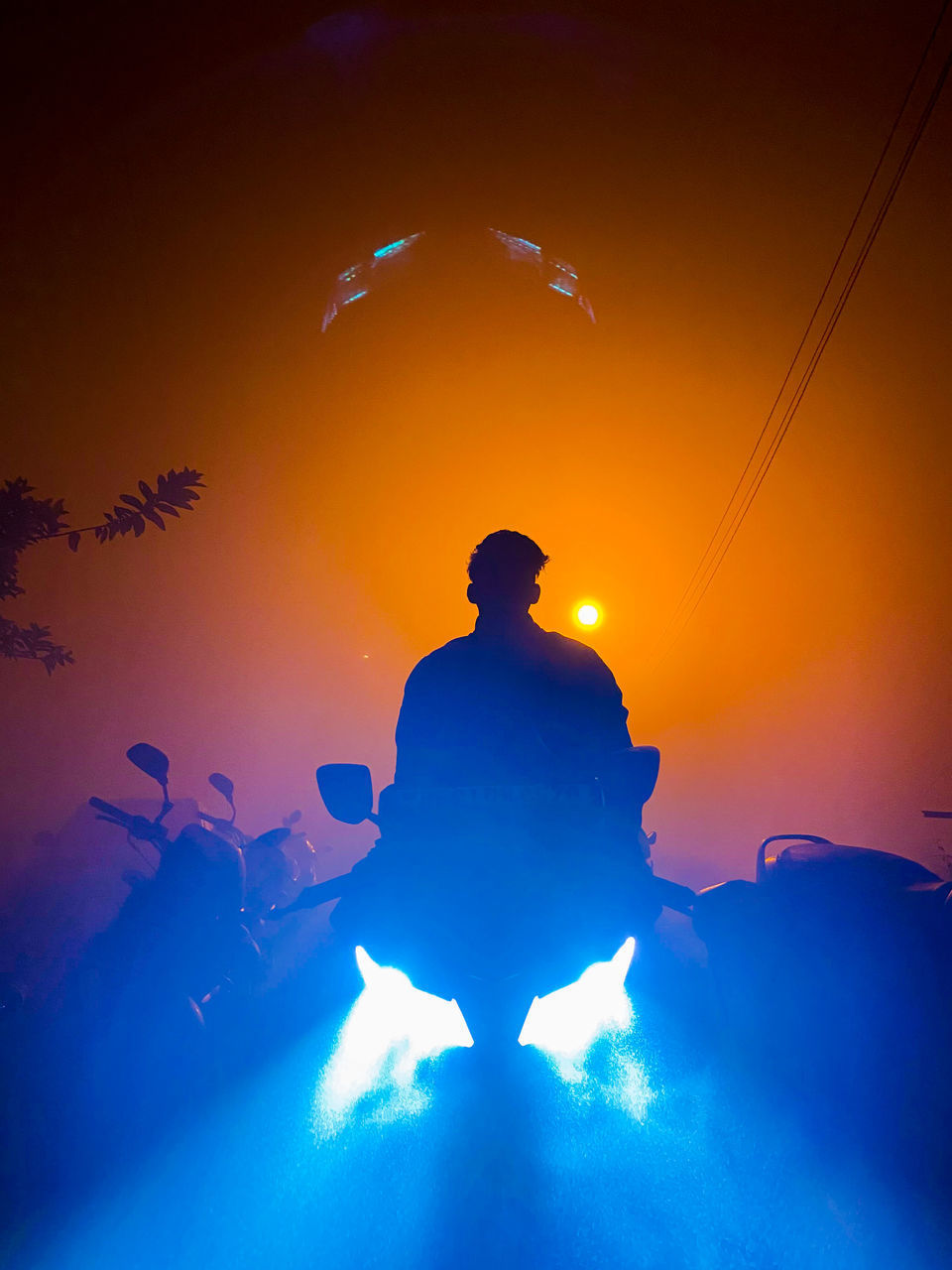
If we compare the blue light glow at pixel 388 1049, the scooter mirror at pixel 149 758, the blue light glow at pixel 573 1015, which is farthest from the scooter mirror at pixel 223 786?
the blue light glow at pixel 573 1015

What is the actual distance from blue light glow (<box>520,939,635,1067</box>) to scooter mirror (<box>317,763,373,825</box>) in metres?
1.06

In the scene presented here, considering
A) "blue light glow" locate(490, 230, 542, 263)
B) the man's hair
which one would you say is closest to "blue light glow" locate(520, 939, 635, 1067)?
the man's hair

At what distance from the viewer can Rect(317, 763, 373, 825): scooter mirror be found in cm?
129

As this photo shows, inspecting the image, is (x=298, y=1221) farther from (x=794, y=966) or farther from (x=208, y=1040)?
(x=794, y=966)

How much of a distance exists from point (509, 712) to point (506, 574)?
0.50 metres

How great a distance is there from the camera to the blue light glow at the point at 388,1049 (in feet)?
5.23

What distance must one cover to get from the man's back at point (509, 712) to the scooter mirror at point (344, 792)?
A: 0.44 feet

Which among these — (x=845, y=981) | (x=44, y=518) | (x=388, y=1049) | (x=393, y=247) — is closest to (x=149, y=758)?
(x=44, y=518)

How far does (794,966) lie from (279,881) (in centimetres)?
420

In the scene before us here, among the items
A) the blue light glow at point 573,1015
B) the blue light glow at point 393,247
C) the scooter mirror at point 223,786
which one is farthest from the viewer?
the scooter mirror at point 223,786

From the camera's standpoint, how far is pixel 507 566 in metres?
1.62

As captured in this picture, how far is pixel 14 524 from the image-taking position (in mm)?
1855

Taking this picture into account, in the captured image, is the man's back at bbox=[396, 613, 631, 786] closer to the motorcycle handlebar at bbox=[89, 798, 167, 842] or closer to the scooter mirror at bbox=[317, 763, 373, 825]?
the scooter mirror at bbox=[317, 763, 373, 825]

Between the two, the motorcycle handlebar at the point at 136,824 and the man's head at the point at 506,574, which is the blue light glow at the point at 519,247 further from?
the motorcycle handlebar at the point at 136,824
